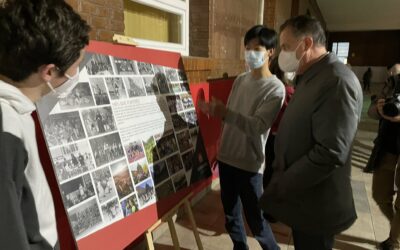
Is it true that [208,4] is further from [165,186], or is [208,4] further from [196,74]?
[165,186]

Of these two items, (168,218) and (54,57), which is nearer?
(54,57)

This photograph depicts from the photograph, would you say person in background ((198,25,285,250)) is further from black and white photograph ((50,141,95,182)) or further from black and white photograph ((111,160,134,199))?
black and white photograph ((50,141,95,182))

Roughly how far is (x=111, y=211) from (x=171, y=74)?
876 millimetres

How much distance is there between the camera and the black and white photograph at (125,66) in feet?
4.38

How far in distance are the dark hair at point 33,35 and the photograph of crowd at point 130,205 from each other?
707mm

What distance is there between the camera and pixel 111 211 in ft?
3.95

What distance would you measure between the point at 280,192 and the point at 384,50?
18359mm

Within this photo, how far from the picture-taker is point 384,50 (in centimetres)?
1625

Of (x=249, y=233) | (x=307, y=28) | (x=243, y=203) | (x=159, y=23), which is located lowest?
(x=249, y=233)

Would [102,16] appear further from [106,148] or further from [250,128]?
[250,128]

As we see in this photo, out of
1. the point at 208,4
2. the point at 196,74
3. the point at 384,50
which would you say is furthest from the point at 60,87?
the point at 384,50

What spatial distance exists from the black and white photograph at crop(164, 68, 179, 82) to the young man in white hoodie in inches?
36.0

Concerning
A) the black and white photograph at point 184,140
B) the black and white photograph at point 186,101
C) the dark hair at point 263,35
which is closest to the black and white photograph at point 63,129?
the black and white photograph at point 184,140

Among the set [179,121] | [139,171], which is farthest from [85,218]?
[179,121]
